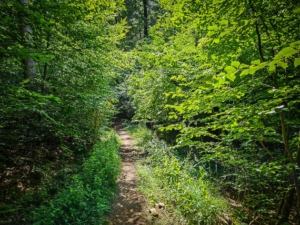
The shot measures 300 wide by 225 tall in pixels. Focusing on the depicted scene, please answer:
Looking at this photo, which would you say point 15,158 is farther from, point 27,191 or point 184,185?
point 184,185

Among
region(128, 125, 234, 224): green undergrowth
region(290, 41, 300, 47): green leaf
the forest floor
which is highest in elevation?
region(290, 41, 300, 47): green leaf

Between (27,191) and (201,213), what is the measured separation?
4.00 metres

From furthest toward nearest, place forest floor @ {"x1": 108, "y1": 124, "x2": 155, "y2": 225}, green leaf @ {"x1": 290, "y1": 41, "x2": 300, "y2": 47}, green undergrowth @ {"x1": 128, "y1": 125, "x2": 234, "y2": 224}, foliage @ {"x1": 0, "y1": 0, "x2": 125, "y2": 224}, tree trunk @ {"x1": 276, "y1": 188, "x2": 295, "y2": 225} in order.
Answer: forest floor @ {"x1": 108, "y1": 124, "x2": 155, "y2": 225}
green undergrowth @ {"x1": 128, "y1": 125, "x2": 234, "y2": 224}
foliage @ {"x1": 0, "y1": 0, "x2": 125, "y2": 224}
tree trunk @ {"x1": 276, "y1": 188, "x2": 295, "y2": 225}
green leaf @ {"x1": 290, "y1": 41, "x2": 300, "y2": 47}

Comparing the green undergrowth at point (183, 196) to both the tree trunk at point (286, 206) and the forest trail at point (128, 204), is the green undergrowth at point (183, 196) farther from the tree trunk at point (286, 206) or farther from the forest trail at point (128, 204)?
the tree trunk at point (286, 206)

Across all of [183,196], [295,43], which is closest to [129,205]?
[183,196]

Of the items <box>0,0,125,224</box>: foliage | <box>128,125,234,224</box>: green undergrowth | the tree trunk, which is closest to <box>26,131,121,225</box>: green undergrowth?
<box>0,0,125,224</box>: foliage

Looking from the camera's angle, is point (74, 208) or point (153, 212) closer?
point (74, 208)

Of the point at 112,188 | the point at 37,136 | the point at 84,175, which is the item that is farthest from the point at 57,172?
the point at 112,188

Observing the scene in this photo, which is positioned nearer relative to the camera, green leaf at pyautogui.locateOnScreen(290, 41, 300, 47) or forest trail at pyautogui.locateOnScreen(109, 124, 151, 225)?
green leaf at pyautogui.locateOnScreen(290, 41, 300, 47)

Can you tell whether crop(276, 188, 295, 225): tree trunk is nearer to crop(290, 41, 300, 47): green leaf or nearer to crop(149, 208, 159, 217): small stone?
crop(149, 208, 159, 217): small stone

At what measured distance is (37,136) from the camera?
14.8 feet

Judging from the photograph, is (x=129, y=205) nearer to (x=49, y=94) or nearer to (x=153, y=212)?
(x=153, y=212)

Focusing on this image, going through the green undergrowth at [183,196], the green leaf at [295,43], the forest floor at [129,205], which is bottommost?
the forest floor at [129,205]

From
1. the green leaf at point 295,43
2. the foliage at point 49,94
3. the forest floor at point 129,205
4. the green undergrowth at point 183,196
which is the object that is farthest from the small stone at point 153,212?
the green leaf at point 295,43
